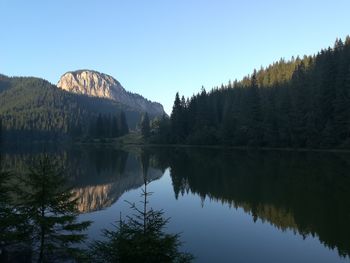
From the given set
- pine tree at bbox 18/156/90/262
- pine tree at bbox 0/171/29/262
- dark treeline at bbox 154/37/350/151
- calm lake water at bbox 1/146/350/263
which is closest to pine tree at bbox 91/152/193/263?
pine tree at bbox 18/156/90/262

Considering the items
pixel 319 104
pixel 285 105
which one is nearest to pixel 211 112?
pixel 285 105

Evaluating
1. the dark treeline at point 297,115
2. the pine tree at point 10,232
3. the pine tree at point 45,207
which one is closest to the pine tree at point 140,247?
the pine tree at point 45,207

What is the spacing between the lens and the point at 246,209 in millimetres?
29000

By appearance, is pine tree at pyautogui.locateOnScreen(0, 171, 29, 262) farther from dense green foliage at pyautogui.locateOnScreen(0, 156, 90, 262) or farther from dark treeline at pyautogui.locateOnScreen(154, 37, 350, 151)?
dark treeline at pyautogui.locateOnScreen(154, 37, 350, 151)

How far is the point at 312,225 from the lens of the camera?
77.7 feet

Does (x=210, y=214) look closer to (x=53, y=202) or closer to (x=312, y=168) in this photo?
(x=53, y=202)

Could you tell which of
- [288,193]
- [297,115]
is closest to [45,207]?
[288,193]

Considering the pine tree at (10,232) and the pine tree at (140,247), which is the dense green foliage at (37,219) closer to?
the pine tree at (10,232)

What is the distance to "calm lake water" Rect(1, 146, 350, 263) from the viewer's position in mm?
19438

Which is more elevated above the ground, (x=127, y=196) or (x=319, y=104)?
(x=319, y=104)

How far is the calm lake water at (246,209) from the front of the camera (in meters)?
19.4

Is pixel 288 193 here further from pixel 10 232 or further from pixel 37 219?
pixel 10 232

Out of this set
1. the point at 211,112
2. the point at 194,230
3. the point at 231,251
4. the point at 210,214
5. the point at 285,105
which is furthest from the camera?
the point at 211,112

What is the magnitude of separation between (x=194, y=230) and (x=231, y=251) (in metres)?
4.33
